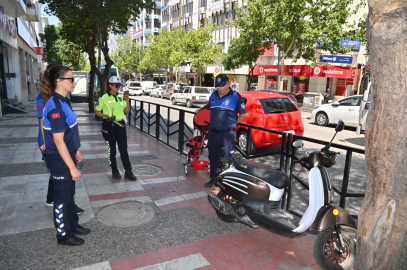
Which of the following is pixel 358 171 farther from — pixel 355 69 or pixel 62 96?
pixel 355 69

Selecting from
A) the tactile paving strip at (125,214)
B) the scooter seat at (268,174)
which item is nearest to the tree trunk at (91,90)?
the tactile paving strip at (125,214)

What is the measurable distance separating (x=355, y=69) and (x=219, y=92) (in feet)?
77.8

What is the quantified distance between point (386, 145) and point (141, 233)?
288 centimetres

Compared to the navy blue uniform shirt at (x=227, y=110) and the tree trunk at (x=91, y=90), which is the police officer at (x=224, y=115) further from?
the tree trunk at (x=91, y=90)

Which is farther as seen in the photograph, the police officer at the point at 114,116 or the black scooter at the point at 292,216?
the police officer at the point at 114,116

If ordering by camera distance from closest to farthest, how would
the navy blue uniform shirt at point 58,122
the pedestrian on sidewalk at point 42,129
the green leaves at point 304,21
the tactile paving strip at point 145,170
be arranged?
the navy blue uniform shirt at point 58,122 → the pedestrian on sidewalk at point 42,129 → the tactile paving strip at point 145,170 → the green leaves at point 304,21

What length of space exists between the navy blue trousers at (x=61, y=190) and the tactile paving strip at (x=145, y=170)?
271cm

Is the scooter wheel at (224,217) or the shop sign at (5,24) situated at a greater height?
the shop sign at (5,24)

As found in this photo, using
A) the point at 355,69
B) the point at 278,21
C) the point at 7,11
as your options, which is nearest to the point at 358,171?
the point at 278,21

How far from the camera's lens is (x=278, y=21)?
20.5 meters

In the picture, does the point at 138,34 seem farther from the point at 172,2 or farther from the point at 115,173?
the point at 115,173

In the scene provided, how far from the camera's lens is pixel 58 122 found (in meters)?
3.17

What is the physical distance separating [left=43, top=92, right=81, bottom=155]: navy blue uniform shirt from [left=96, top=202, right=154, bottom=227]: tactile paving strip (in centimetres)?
123

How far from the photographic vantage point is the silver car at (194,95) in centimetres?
2302
